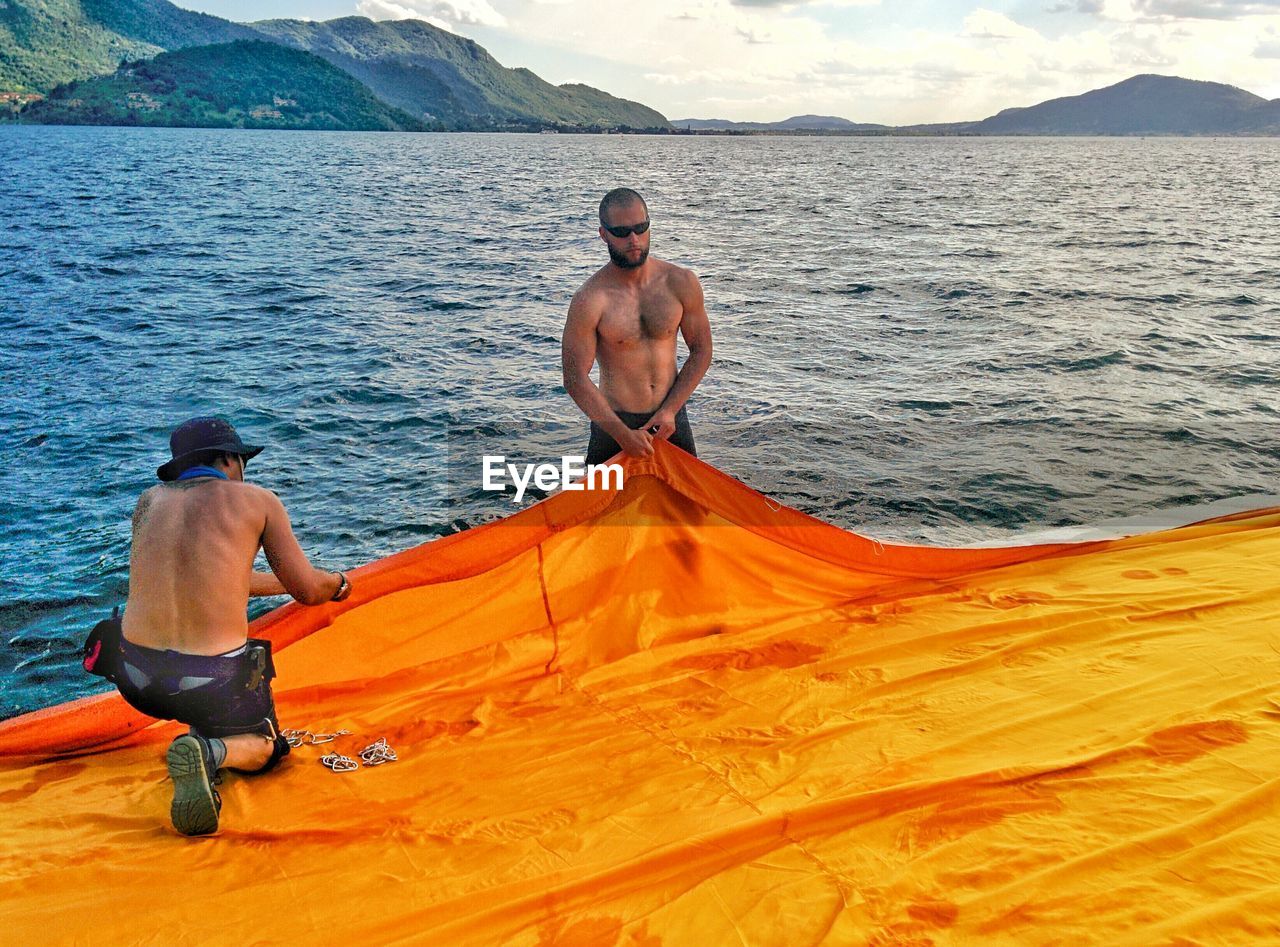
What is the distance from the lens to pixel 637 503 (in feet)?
18.6

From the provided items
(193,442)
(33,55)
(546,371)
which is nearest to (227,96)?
(33,55)

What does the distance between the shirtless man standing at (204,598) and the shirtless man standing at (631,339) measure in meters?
2.26

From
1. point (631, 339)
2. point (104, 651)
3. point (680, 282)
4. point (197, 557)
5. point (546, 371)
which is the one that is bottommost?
point (546, 371)

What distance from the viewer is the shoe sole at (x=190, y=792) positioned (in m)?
3.60

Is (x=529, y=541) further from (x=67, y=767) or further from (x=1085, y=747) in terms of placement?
(x=1085, y=747)

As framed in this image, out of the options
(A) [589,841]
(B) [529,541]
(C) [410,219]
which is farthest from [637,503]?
(C) [410,219]

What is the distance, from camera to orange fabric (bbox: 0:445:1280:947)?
3150 millimetres

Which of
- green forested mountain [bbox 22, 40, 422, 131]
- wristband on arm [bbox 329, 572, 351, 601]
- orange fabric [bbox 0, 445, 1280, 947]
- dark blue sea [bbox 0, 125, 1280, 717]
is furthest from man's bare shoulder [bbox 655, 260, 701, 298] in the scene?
green forested mountain [bbox 22, 40, 422, 131]

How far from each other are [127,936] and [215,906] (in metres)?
0.27

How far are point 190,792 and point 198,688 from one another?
529 mm

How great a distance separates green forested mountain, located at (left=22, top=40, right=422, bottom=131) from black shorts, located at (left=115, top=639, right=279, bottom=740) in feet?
566

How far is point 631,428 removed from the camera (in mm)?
6098

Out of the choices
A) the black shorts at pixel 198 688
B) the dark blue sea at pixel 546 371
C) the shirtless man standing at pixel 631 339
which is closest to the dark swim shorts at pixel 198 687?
the black shorts at pixel 198 688

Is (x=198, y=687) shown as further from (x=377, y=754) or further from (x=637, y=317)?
(x=637, y=317)
